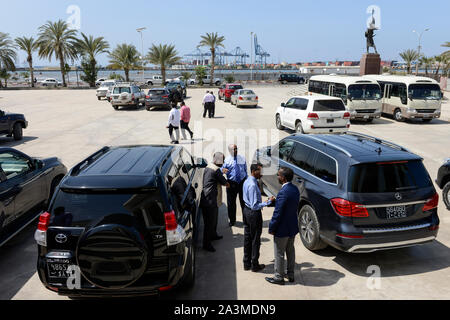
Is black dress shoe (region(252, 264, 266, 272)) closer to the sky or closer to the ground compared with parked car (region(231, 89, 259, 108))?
closer to the ground

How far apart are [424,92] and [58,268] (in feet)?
68.9

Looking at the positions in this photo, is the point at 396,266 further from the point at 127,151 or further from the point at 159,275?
the point at 127,151

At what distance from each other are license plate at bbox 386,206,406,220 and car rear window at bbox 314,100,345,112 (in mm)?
9845

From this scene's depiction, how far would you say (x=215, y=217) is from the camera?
6180 mm

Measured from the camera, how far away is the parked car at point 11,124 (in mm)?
15117

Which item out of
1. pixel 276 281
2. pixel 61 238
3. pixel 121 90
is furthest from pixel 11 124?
pixel 276 281

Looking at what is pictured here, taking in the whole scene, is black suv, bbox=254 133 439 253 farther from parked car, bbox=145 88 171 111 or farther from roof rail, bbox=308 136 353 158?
parked car, bbox=145 88 171 111

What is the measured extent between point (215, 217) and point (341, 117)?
10.1 m

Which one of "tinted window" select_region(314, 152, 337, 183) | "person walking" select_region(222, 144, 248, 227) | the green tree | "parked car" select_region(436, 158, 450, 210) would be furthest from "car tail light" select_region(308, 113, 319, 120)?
the green tree

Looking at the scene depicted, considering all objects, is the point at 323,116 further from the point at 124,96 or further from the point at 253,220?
the point at 124,96

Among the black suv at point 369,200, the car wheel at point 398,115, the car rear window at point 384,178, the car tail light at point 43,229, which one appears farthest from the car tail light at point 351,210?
the car wheel at point 398,115

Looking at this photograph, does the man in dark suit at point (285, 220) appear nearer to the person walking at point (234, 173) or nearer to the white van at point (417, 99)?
the person walking at point (234, 173)

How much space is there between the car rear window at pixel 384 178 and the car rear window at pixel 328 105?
951cm

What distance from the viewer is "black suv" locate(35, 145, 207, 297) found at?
390 centimetres
